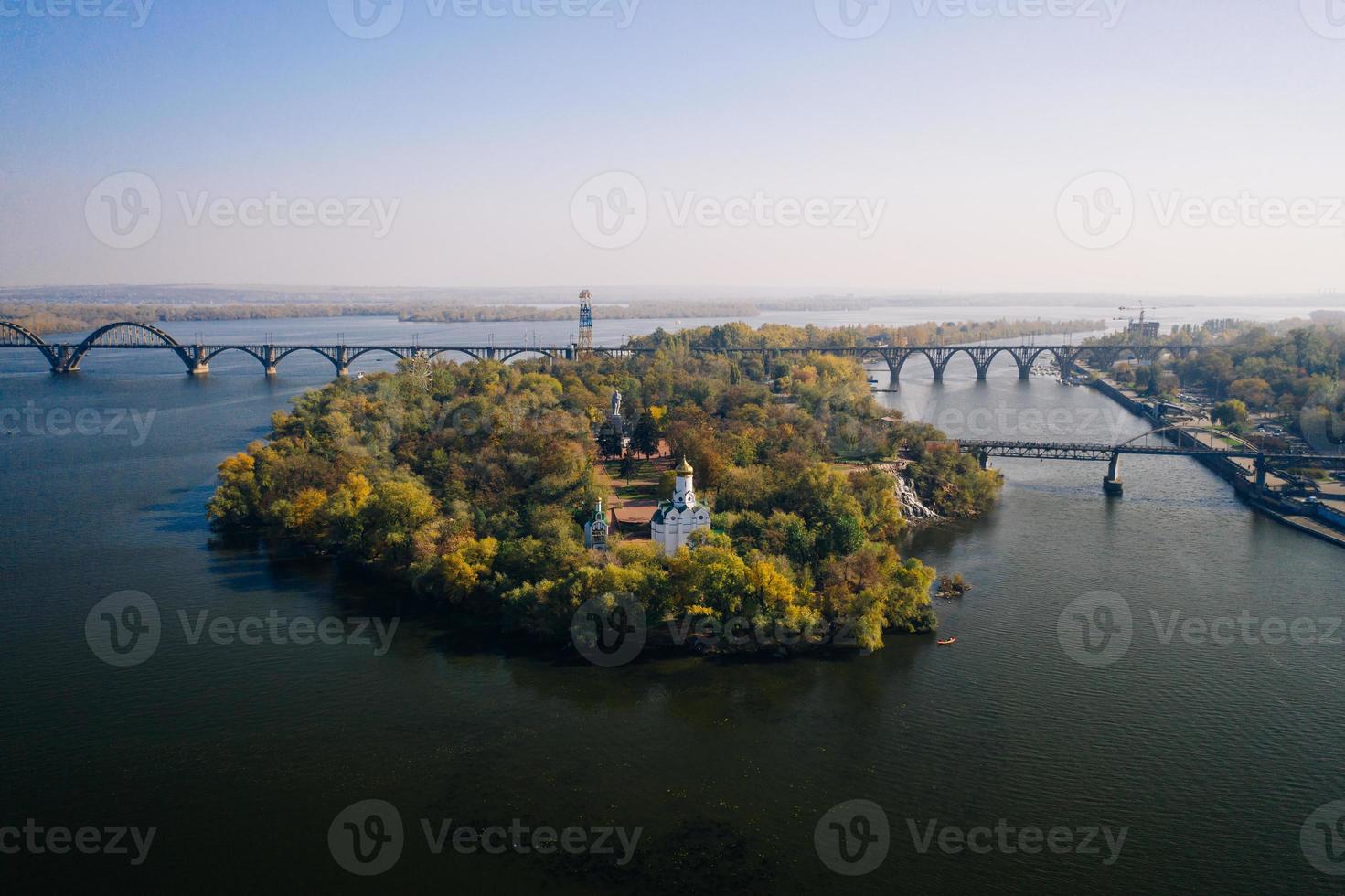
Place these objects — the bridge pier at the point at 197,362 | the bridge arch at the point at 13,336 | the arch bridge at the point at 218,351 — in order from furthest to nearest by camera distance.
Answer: the bridge arch at the point at 13,336, the bridge pier at the point at 197,362, the arch bridge at the point at 218,351

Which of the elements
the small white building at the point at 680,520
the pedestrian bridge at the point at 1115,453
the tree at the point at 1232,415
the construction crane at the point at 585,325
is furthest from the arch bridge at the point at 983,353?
the small white building at the point at 680,520

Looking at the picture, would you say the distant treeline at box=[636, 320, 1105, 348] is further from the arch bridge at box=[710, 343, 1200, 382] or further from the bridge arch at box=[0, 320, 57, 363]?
the bridge arch at box=[0, 320, 57, 363]

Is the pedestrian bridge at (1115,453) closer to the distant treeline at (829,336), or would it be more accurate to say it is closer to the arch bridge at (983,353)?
the arch bridge at (983,353)

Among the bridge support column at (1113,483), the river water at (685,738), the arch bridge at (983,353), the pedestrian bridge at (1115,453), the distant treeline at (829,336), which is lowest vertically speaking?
the river water at (685,738)

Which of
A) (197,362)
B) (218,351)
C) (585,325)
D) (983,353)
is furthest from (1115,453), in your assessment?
(197,362)

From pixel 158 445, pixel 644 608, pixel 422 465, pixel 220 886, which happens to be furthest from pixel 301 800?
pixel 158 445

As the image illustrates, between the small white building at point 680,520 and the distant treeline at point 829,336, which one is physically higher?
the distant treeline at point 829,336

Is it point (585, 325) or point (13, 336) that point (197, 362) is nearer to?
point (585, 325)
